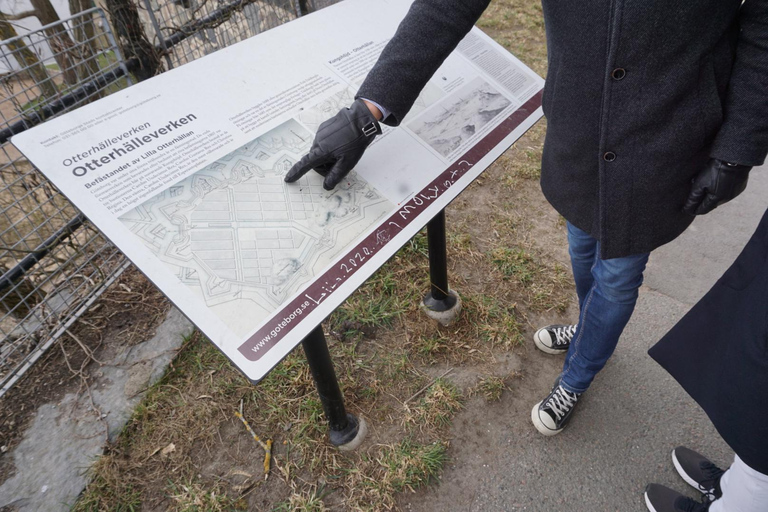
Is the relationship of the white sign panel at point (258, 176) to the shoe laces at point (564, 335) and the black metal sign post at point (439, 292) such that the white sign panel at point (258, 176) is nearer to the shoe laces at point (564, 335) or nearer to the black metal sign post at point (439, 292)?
the black metal sign post at point (439, 292)

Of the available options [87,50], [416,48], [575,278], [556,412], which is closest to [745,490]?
[556,412]

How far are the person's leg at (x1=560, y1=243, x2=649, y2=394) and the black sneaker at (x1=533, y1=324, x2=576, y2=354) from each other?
0.34m

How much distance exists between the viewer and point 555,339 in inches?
90.2

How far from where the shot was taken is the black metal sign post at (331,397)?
1.58 meters

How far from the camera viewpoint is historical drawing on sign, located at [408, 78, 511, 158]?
5.57 feet

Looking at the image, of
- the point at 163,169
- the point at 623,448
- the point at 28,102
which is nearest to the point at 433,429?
the point at 623,448

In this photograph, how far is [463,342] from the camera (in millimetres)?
2357

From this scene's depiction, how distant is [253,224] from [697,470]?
6.25 feet

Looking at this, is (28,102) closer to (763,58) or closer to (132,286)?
(132,286)

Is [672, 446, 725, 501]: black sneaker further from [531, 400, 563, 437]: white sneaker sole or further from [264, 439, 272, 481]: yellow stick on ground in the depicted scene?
[264, 439, 272, 481]: yellow stick on ground

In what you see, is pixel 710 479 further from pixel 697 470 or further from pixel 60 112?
pixel 60 112

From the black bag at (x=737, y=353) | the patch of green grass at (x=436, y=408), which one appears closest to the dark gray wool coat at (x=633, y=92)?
the black bag at (x=737, y=353)

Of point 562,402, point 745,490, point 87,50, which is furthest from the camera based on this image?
point 87,50

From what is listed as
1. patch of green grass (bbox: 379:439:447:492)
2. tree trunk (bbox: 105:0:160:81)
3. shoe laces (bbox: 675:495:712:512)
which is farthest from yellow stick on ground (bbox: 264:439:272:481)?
tree trunk (bbox: 105:0:160:81)
